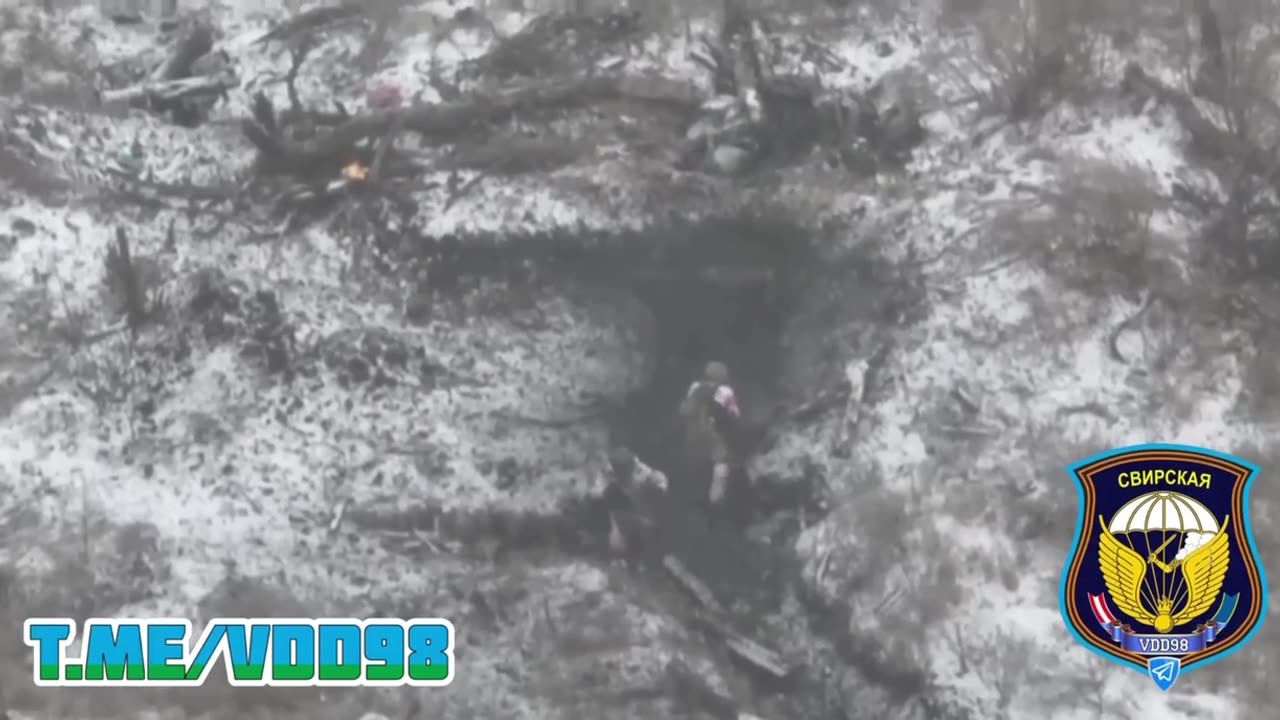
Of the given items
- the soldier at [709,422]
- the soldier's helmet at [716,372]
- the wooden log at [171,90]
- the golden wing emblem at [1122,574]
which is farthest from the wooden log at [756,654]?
the wooden log at [171,90]

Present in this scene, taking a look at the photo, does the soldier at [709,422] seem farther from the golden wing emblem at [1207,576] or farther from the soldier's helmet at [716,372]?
the golden wing emblem at [1207,576]

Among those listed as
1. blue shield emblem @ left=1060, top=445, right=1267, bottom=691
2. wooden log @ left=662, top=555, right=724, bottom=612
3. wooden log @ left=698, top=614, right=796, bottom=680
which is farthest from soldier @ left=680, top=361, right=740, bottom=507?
blue shield emblem @ left=1060, top=445, right=1267, bottom=691

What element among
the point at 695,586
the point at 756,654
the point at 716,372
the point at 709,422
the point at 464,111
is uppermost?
the point at 464,111

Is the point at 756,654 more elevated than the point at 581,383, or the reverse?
the point at 581,383

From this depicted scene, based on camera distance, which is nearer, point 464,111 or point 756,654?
point 756,654

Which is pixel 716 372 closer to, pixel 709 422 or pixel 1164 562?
pixel 709 422

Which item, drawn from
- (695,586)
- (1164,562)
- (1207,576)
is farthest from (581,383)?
(1207,576)

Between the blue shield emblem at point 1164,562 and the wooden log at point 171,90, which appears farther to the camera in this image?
the wooden log at point 171,90
